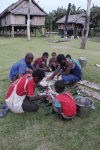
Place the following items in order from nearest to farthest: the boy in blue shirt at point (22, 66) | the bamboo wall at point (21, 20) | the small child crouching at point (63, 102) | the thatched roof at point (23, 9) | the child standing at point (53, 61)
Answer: the small child crouching at point (63, 102) < the boy in blue shirt at point (22, 66) < the child standing at point (53, 61) < the thatched roof at point (23, 9) < the bamboo wall at point (21, 20)

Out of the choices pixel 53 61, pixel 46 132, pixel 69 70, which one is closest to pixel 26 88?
pixel 46 132

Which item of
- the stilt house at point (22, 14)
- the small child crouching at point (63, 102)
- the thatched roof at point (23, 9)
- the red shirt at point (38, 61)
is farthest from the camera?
the stilt house at point (22, 14)

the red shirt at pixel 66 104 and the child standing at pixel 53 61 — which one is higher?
the child standing at pixel 53 61

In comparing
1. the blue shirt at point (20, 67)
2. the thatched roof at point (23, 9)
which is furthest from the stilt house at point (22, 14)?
the blue shirt at point (20, 67)

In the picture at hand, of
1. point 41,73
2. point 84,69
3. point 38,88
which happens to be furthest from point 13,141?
point 84,69

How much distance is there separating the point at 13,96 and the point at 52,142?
111cm

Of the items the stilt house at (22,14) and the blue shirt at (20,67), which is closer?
the blue shirt at (20,67)

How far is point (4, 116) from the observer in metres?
2.66

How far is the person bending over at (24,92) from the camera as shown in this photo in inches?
93.3

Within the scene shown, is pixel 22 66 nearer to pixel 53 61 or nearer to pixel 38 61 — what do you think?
pixel 38 61

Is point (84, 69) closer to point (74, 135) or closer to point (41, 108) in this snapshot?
point (41, 108)

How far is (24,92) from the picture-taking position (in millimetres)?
2504

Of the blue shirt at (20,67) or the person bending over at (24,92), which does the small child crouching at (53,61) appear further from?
the person bending over at (24,92)

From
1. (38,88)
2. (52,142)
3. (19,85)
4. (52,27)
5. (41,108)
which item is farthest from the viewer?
(52,27)
